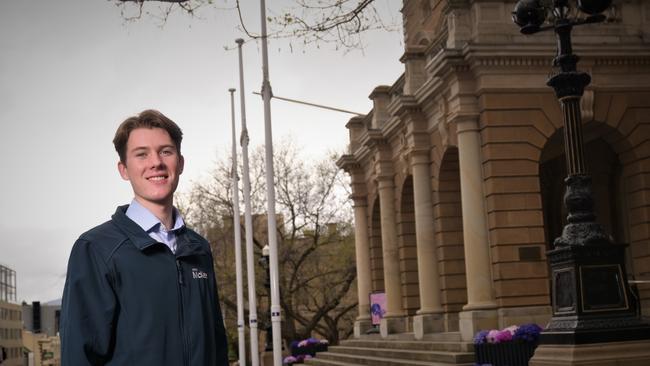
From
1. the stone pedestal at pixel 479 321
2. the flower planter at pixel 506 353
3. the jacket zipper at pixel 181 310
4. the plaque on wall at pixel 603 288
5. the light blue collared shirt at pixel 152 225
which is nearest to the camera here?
the jacket zipper at pixel 181 310

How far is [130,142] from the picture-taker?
3.21 meters

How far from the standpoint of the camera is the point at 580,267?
1245cm

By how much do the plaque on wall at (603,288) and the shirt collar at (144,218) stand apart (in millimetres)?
10005

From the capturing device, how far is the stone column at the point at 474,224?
25250 millimetres

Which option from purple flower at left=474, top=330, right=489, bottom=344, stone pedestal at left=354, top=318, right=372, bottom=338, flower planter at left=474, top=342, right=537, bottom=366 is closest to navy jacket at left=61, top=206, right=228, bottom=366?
flower planter at left=474, top=342, right=537, bottom=366

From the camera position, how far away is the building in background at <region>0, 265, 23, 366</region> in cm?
13412

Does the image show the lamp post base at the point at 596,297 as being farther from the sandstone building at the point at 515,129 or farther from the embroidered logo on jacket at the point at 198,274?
the sandstone building at the point at 515,129

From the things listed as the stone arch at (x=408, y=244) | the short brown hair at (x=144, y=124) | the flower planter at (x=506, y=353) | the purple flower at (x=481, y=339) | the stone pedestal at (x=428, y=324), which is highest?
the stone arch at (x=408, y=244)

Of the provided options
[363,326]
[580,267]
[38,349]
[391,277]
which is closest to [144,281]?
[580,267]

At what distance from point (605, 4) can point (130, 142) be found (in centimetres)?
1121

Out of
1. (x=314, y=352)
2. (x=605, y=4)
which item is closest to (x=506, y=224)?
(x=605, y=4)

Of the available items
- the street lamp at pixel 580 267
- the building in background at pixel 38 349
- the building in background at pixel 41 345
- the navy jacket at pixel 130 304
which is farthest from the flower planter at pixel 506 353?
the building in background at pixel 38 349

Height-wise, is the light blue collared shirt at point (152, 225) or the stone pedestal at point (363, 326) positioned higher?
the light blue collared shirt at point (152, 225)

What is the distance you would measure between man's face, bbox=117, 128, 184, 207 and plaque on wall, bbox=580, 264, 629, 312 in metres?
10.0
